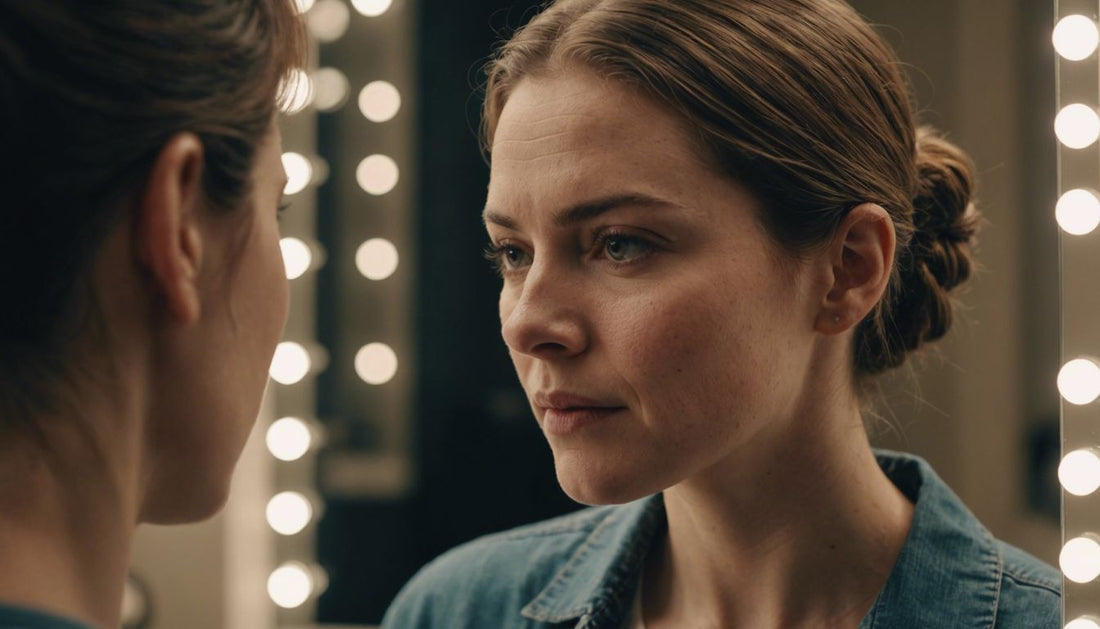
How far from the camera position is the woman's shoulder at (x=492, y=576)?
0.87 meters

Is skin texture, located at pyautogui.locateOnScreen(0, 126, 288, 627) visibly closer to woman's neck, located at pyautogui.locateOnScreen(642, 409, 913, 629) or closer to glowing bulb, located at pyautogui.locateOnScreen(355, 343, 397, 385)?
woman's neck, located at pyautogui.locateOnScreen(642, 409, 913, 629)

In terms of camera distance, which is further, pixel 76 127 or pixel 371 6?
pixel 371 6

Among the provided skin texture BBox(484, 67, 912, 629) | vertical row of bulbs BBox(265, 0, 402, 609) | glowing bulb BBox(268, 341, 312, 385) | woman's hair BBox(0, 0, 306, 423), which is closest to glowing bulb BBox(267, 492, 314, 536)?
vertical row of bulbs BBox(265, 0, 402, 609)

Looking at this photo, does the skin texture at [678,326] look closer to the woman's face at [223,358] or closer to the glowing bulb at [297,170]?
the woman's face at [223,358]

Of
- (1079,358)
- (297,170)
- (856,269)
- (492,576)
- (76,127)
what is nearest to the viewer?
(76,127)

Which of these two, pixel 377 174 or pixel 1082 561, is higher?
pixel 377 174

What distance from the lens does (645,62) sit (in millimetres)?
700

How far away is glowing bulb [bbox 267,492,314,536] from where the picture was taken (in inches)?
50.7

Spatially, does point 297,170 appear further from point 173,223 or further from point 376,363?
point 173,223

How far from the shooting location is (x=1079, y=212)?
0.64m

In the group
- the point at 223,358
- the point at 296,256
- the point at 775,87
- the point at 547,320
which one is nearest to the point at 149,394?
the point at 223,358

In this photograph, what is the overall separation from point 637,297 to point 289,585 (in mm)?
756

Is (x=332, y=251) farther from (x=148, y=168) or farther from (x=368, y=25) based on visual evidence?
(x=148, y=168)

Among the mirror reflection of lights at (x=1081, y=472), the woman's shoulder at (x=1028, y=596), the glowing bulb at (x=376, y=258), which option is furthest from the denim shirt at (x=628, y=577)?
the glowing bulb at (x=376, y=258)
